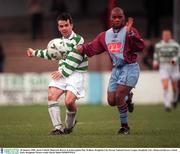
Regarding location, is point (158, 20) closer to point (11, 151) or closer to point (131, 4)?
point (131, 4)

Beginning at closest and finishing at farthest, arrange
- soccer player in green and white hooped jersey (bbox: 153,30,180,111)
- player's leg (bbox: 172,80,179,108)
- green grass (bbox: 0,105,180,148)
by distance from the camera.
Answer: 1. green grass (bbox: 0,105,180,148)
2. soccer player in green and white hooped jersey (bbox: 153,30,180,111)
3. player's leg (bbox: 172,80,179,108)

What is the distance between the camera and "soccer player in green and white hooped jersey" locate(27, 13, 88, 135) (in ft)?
50.8

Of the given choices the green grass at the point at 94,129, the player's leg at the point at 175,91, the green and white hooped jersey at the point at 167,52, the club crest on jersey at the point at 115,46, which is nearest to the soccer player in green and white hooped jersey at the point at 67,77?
the green grass at the point at 94,129

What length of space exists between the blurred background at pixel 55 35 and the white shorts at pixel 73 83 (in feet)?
41.3

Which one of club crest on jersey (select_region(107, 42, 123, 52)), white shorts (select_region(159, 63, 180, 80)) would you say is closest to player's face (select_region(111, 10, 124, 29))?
club crest on jersey (select_region(107, 42, 123, 52))

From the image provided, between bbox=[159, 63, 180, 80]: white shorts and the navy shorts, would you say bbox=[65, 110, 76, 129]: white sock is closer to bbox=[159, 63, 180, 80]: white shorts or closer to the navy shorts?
the navy shorts

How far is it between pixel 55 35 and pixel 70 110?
18.0 meters

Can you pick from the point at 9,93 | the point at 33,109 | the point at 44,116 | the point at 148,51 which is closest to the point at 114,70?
the point at 44,116

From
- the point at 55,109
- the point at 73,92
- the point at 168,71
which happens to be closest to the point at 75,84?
the point at 73,92

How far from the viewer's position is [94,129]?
17.2 metres

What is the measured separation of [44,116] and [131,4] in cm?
1500

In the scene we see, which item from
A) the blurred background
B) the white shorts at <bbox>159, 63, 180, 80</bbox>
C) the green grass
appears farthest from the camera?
the blurred background

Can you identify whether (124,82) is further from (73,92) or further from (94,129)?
(94,129)

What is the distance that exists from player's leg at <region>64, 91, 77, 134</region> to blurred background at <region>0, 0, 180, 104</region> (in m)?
12.4
